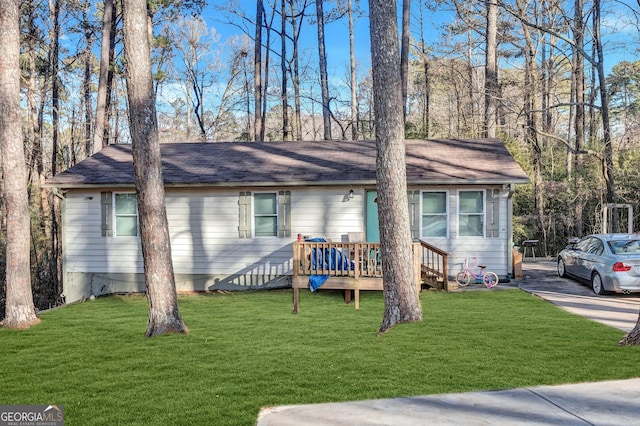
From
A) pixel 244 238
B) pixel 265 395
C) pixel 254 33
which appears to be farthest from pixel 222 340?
pixel 254 33

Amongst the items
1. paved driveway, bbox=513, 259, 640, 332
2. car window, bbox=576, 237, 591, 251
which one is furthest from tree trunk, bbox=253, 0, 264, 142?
car window, bbox=576, 237, 591, 251

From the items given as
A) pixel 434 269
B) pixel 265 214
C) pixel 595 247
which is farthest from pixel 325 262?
pixel 595 247

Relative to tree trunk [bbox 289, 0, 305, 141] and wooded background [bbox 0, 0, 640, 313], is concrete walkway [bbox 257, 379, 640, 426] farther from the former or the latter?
tree trunk [bbox 289, 0, 305, 141]

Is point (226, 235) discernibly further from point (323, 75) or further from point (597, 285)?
point (323, 75)

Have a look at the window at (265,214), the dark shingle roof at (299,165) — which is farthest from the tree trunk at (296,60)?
the window at (265,214)

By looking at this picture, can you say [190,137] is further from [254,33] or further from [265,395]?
[265,395]

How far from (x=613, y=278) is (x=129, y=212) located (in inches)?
436

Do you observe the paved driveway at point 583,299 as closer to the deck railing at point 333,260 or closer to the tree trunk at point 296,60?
the deck railing at point 333,260

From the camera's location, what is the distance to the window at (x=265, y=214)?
43.0 feet

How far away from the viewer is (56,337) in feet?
26.2

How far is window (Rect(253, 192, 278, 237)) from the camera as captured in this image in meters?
13.1

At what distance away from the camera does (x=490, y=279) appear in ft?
39.7

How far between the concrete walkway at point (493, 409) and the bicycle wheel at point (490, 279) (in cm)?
708

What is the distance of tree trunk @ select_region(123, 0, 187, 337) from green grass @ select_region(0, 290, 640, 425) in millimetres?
442
